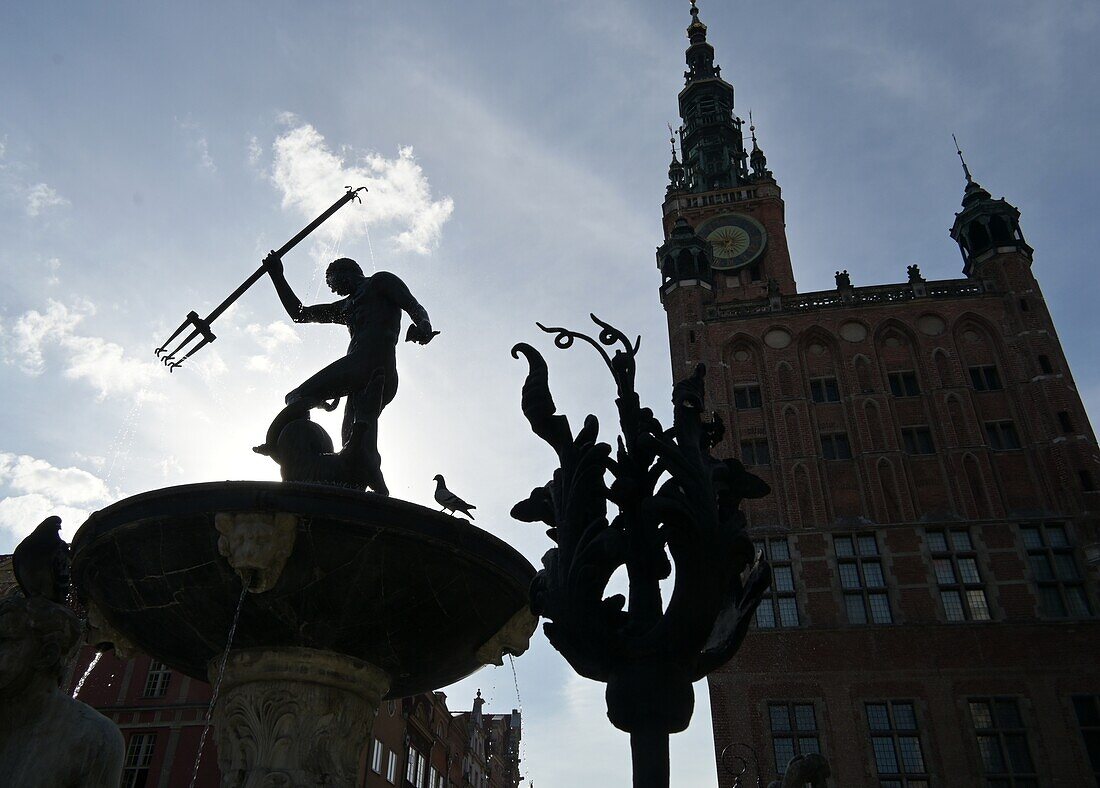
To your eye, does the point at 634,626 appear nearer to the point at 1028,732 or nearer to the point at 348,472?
the point at 348,472


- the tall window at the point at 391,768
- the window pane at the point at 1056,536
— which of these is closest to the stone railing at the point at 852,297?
the window pane at the point at 1056,536

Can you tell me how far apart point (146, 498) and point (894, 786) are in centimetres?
2129

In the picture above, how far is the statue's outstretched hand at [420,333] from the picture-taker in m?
5.83

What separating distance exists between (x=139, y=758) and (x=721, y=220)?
105ft

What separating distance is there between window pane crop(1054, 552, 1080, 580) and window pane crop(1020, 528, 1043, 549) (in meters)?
0.57

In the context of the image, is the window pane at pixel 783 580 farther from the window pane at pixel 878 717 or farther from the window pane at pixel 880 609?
the window pane at pixel 878 717

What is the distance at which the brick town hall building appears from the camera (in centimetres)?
2091

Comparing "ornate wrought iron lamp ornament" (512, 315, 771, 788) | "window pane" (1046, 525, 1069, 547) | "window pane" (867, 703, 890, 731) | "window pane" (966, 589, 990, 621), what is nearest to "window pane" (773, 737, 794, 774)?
"window pane" (867, 703, 890, 731)

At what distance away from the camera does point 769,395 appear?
89.4 ft

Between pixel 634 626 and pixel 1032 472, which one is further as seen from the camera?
pixel 1032 472

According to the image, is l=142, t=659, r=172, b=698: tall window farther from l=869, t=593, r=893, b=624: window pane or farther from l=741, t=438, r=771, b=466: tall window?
l=869, t=593, r=893, b=624: window pane

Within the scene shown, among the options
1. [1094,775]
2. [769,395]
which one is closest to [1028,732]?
[1094,775]

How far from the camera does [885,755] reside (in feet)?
67.9

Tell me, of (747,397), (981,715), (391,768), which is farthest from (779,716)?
(391,768)
